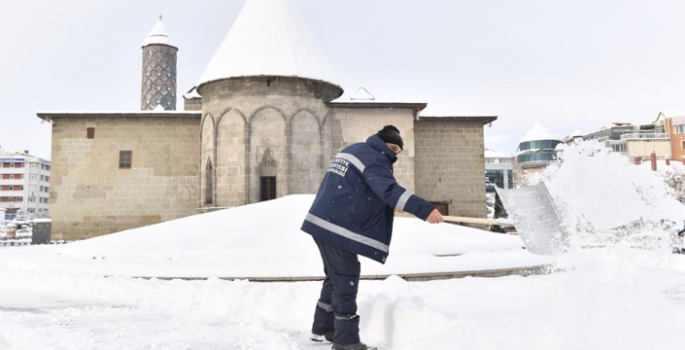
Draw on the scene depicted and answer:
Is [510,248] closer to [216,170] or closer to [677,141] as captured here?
[216,170]

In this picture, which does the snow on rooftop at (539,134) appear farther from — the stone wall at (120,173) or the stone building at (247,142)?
the stone wall at (120,173)

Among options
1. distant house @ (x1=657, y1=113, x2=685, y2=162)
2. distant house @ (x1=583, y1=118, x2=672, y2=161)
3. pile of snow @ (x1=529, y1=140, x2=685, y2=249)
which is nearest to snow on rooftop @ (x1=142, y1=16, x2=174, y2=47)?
pile of snow @ (x1=529, y1=140, x2=685, y2=249)

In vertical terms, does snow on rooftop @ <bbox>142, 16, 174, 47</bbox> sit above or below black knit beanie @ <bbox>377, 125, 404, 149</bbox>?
above

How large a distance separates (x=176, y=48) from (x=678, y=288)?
3102 cm

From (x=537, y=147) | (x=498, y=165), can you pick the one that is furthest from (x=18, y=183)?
(x=537, y=147)

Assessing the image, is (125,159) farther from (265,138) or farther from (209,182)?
(265,138)

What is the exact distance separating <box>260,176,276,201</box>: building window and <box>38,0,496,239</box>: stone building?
0.03 metres

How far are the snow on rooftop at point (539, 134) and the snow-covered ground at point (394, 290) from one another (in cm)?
6297

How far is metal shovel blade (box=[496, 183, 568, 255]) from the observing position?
4.02 metres

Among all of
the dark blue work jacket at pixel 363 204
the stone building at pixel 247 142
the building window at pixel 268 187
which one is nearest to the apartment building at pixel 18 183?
the stone building at pixel 247 142

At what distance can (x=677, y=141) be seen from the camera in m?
55.2

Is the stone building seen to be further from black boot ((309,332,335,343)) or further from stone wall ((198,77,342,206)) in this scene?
black boot ((309,332,335,343))

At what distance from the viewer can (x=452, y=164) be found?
18.5 meters

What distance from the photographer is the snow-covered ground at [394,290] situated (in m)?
3.38
